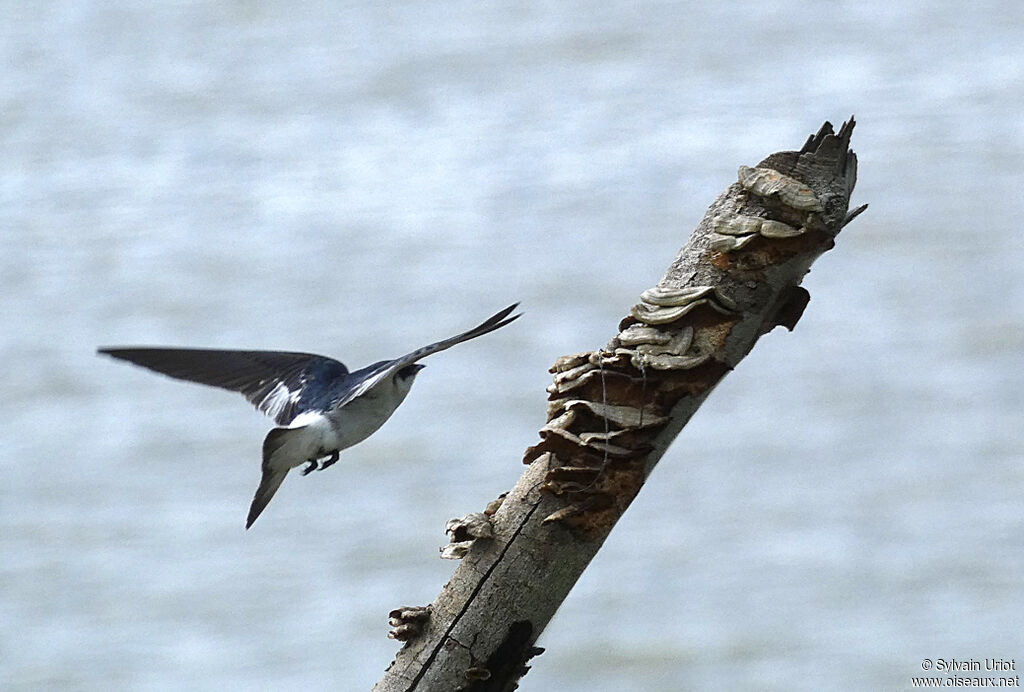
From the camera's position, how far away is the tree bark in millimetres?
763

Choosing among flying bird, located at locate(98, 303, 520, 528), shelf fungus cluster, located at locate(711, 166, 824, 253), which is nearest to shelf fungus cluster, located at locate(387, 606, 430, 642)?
flying bird, located at locate(98, 303, 520, 528)

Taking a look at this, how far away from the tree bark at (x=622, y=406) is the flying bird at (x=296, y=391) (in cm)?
10

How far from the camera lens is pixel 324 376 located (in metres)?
0.93

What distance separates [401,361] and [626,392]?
0.15 m

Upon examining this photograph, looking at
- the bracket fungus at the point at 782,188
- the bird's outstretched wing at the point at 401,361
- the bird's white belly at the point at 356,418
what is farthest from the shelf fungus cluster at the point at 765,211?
the bird's white belly at the point at 356,418

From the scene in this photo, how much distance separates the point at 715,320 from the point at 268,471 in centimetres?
33

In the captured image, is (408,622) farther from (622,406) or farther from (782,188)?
(782,188)

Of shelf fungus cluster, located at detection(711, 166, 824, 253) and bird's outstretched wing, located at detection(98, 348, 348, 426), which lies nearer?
shelf fungus cluster, located at detection(711, 166, 824, 253)

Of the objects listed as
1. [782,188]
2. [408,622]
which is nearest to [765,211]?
[782,188]

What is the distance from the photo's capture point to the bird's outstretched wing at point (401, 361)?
0.69 meters

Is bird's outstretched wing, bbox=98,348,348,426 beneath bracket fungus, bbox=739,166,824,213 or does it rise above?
beneath

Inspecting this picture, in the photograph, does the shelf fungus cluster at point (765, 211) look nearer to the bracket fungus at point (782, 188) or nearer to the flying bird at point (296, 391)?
the bracket fungus at point (782, 188)

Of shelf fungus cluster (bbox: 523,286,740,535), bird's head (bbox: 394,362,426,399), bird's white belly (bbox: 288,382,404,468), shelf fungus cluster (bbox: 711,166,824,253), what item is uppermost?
shelf fungus cluster (bbox: 711,166,824,253)

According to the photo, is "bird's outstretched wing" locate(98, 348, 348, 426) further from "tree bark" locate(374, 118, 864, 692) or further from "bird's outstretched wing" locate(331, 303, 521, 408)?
"tree bark" locate(374, 118, 864, 692)
